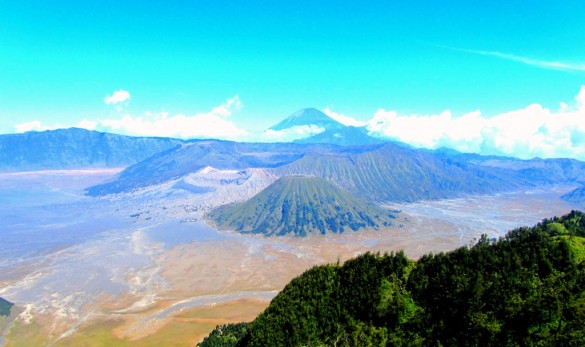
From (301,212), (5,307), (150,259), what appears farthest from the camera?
(301,212)

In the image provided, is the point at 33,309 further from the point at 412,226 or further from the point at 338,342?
the point at 412,226

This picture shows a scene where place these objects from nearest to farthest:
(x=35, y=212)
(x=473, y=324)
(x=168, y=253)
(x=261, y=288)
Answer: (x=473, y=324)
(x=261, y=288)
(x=168, y=253)
(x=35, y=212)

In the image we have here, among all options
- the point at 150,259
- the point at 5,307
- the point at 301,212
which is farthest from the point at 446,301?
the point at 301,212

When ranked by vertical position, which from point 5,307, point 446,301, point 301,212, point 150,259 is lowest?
point 150,259

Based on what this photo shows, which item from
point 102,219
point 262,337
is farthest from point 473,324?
point 102,219

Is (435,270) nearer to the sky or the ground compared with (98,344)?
nearer to the sky

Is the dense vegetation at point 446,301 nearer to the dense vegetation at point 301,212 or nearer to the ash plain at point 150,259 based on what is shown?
the ash plain at point 150,259

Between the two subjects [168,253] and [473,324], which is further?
[168,253]

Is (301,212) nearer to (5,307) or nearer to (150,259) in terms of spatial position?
(150,259)
